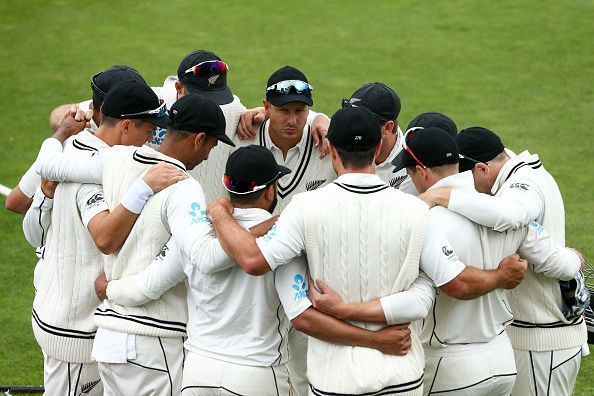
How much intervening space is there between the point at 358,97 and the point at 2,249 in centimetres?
502

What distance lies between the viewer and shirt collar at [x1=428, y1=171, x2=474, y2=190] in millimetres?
5062

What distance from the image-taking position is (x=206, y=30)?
665 inches

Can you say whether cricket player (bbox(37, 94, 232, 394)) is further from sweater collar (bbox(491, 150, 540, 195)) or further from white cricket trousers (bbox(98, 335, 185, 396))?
sweater collar (bbox(491, 150, 540, 195))

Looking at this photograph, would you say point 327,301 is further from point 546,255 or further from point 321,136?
point 321,136

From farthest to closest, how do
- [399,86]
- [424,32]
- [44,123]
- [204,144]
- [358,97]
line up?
[424,32]
[399,86]
[44,123]
[358,97]
[204,144]

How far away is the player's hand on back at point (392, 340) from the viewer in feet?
15.6

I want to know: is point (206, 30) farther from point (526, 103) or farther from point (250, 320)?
point (250, 320)

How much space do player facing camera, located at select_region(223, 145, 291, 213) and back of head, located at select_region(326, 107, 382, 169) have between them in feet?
1.11

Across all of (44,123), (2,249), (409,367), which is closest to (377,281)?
(409,367)

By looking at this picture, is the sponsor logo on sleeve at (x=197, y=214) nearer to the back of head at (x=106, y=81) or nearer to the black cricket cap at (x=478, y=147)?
the back of head at (x=106, y=81)

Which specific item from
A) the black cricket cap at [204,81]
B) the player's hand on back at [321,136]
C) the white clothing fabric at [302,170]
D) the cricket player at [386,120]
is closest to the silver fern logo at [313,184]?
the white clothing fabric at [302,170]

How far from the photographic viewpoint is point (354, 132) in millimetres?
4734

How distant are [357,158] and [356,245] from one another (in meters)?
0.42

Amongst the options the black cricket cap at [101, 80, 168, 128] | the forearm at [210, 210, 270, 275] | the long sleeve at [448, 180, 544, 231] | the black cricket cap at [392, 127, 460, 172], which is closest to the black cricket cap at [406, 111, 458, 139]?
the black cricket cap at [392, 127, 460, 172]
